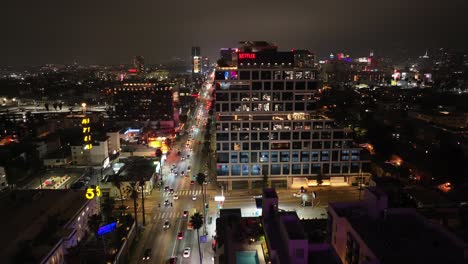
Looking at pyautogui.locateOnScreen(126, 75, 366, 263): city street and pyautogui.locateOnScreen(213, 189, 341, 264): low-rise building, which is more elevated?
pyautogui.locateOnScreen(213, 189, 341, 264): low-rise building

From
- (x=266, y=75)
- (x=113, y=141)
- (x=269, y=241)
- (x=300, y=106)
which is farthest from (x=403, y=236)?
(x=113, y=141)

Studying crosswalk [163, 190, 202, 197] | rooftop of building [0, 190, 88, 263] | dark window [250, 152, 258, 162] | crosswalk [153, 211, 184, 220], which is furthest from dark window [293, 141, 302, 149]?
rooftop of building [0, 190, 88, 263]

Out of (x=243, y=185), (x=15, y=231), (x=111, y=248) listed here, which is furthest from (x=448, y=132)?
(x=15, y=231)

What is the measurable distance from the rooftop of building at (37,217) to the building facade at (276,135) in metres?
34.3

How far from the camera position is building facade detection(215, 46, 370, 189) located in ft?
258

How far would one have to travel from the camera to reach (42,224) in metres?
48.6

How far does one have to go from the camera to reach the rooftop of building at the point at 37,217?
143 feet

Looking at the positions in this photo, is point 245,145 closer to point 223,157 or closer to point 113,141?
point 223,157

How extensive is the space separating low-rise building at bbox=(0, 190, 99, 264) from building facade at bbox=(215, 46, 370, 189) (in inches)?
1293

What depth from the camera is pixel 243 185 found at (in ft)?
262

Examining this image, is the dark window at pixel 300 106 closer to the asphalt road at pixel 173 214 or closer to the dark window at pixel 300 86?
the dark window at pixel 300 86

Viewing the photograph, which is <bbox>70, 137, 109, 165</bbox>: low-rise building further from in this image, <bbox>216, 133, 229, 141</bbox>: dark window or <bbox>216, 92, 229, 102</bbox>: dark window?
<bbox>216, 92, 229, 102</bbox>: dark window

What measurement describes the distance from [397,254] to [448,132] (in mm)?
93828

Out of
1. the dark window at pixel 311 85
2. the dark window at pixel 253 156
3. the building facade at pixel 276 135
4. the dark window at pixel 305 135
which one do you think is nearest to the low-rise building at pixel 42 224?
the building facade at pixel 276 135
